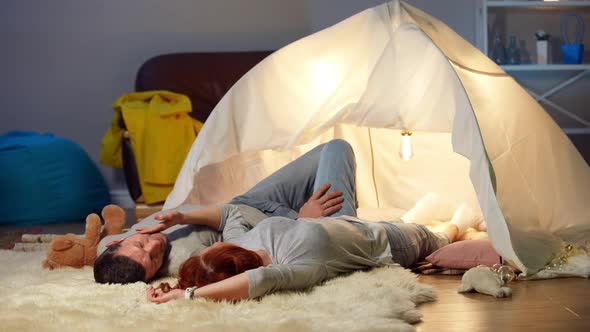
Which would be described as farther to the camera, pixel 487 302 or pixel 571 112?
pixel 571 112

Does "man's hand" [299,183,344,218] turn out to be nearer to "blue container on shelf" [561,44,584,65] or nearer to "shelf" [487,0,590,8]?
"shelf" [487,0,590,8]

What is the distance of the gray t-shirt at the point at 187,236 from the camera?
2709 millimetres

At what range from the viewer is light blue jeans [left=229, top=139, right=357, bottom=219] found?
306cm

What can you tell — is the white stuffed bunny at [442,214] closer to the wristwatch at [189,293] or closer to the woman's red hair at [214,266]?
the woman's red hair at [214,266]

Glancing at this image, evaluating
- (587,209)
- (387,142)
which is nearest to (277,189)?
(387,142)

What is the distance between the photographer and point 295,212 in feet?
10.2

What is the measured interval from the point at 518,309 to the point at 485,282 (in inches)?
8.3

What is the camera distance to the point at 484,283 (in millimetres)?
2508

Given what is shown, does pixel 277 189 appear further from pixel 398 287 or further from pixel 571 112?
pixel 571 112

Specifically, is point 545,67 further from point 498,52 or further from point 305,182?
point 305,182

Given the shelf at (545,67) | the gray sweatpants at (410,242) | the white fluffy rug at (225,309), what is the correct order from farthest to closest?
1. the shelf at (545,67)
2. the gray sweatpants at (410,242)
3. the white fluffy rug at (225,309)

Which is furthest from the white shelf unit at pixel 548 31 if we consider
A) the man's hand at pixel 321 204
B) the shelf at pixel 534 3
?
the man's hand at pixel 321 204

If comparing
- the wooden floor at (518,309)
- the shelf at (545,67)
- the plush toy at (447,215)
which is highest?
the shelf at (545,67)

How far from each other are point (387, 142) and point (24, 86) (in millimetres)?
2830
